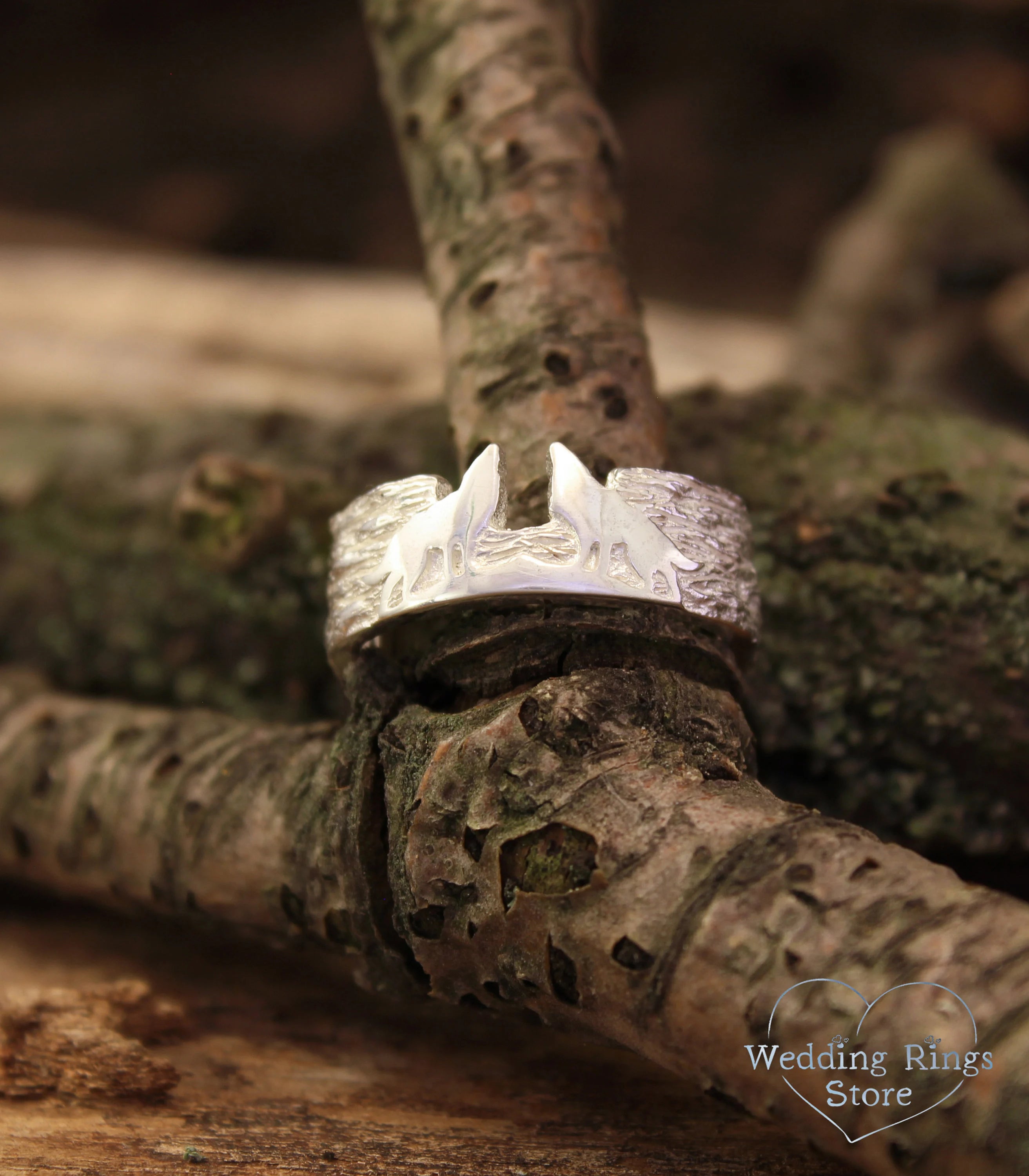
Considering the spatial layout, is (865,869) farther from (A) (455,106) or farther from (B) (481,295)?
(A) (455,106)

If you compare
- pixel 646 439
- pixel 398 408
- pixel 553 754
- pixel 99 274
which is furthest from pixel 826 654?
pixel 99 274

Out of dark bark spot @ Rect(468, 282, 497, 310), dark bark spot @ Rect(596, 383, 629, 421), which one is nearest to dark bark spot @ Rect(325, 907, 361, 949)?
dark bark spot @ Rect(596, 383, 629, 421)

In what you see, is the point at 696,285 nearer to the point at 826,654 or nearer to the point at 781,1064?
the point at 826,654

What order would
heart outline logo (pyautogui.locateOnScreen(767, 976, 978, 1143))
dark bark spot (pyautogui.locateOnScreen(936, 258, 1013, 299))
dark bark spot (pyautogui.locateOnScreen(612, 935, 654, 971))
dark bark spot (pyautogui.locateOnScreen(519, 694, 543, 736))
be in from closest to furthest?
heart outline logo (pyautogui.locateOnScreen(767, 976, 978, 1143)), dark bark spot (pyautogui.locateOnScreen(612, 935, 654, 971)), dark bark spot (pyautogui.locateOnScreen(519, 694, 543, 736)), dark bark spot (pyautogui.locateOnScreen(936, 258, 1013, 299))

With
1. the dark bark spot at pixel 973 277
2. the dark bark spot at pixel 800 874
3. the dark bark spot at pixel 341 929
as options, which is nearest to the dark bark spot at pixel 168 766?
the dark bark spot at pixel 341 929

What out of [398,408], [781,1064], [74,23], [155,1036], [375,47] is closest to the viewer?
[781,1064]

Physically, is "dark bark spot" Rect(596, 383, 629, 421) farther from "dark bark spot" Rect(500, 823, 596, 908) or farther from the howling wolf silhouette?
"dark bark spot" Rect(500, 823, 596, 908)

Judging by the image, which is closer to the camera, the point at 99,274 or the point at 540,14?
the point at 540,14
